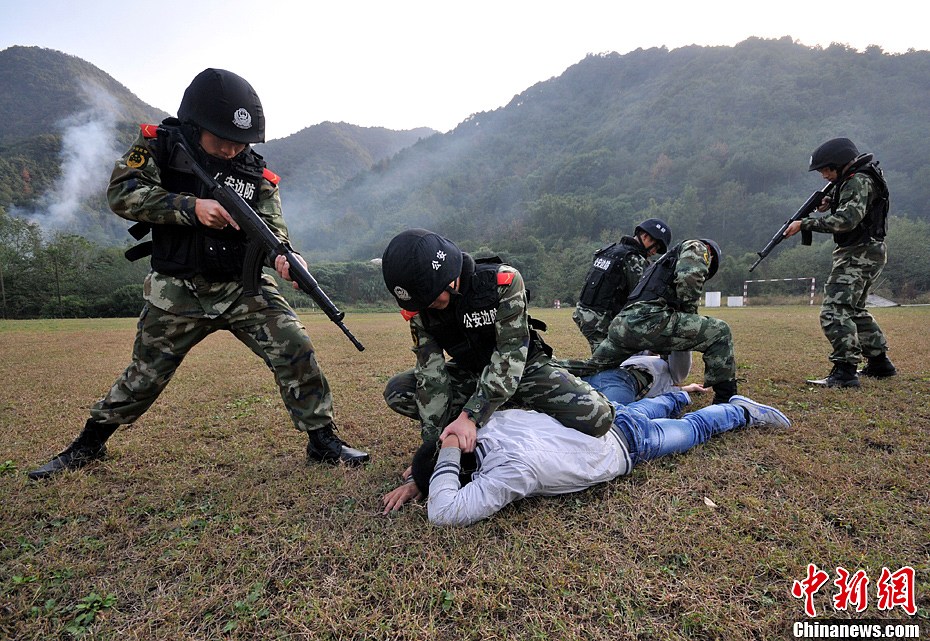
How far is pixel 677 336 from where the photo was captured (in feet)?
13.0

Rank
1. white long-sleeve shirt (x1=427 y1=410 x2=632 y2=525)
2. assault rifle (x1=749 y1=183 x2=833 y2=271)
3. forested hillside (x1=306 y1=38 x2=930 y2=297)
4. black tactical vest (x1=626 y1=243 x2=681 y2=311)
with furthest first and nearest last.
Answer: forested hillside (x1=306 y1=38 x2=930 y2=297) → assault rifle (x1=749 y1=183 x2=833 y2=271) → black tactical vest (x1=626 y1=243 x2=681 y2=311) → white long-sleeve shirt (x1=427 y1=410 x2=632 y2=525)

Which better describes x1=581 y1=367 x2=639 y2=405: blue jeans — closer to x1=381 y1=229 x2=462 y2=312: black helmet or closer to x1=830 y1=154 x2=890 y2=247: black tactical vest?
x1=381 y1=229 x2=462 y2=312: black helmet

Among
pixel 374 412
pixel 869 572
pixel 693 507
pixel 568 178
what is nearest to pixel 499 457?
pixel 693 507

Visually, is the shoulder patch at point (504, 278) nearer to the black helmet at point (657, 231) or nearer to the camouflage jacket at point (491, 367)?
the camouflage jacket at point (491, 367)

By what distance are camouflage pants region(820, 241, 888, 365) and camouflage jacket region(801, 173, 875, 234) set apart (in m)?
0.32

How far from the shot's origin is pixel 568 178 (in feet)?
259

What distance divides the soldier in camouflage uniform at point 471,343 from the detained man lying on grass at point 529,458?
9cm

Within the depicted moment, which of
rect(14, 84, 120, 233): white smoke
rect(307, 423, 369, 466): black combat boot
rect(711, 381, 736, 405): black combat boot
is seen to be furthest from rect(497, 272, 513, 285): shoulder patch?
rect(14, 84, 120, 233): white smoke

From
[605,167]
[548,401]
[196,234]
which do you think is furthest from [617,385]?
[605,167]

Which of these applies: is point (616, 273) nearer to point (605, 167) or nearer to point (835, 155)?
point (835, 155)

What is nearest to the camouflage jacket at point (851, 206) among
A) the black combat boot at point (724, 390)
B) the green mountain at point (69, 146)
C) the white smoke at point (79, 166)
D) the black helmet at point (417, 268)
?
the black combat boot at point (724, 390)

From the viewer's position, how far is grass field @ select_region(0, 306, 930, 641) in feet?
5.27

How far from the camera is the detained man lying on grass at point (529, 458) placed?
85.8 inches

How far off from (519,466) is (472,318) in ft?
2.68
